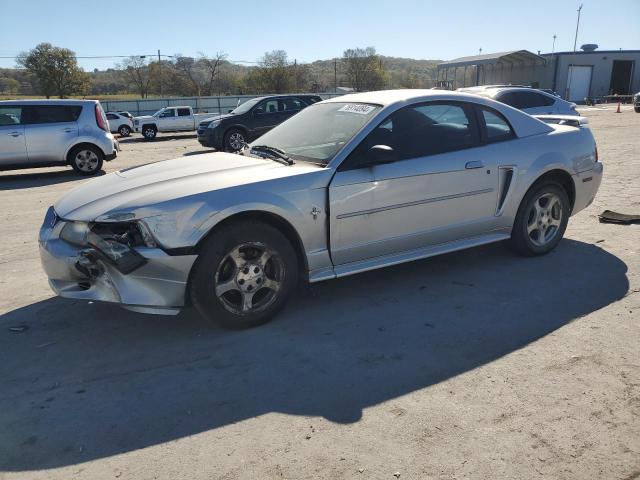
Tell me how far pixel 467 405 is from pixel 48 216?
3.40 metres

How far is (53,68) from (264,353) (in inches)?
2540

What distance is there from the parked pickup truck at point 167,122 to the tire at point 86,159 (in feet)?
54.5

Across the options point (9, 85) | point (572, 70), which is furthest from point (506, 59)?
point (9, 85)

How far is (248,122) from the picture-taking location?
15945 mm

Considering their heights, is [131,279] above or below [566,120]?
below

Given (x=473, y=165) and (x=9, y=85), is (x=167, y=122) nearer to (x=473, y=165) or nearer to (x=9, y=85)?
(x=473, y=165)

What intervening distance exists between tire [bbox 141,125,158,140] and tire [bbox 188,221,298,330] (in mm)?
26419

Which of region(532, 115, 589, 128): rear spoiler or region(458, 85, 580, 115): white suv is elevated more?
region(458, 85, 580, 115): white suv

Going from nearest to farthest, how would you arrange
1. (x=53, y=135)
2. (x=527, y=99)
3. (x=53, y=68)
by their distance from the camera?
(x=53, y=135) < (x=527, y=99) < (x=53, y=68)

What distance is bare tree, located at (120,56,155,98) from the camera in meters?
71.1

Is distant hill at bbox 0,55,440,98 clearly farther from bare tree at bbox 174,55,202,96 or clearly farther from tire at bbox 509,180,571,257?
tire at bbox 509,180,571,257

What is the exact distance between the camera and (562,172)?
5195 millimetres

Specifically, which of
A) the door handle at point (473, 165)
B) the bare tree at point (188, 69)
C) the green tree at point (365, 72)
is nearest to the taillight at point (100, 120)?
the door handle at point (473, 165)

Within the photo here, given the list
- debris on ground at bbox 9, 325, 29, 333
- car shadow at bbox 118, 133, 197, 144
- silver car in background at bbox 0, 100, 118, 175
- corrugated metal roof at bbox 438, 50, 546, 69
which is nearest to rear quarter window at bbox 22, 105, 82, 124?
silver car in background at bbox 0, 100, 118, 175
